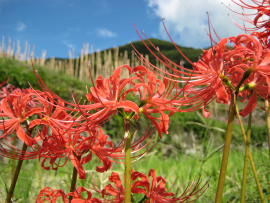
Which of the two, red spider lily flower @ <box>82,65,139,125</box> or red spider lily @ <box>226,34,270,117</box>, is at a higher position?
red spider lily @ <box>226,34,270,117</box>

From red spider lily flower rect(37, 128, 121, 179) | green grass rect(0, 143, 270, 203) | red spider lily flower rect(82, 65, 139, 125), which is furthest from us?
green grass rect(0, 143, 270, 203)

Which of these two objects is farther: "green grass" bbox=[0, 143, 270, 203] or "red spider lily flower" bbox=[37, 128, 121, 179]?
"green grass" bbox=[0, 143, 270, 203]

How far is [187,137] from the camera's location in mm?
7520

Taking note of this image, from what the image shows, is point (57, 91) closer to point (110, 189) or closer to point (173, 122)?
point (173, 122)

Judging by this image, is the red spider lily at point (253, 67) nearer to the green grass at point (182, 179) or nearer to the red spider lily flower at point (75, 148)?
the red spider lily flower at point (75, 148)

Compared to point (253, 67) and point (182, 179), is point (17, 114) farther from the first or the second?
point (182, 179)

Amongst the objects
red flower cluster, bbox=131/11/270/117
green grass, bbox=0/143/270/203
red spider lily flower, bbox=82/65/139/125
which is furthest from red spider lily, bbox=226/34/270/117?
green grass, bbox=0/143/270/203

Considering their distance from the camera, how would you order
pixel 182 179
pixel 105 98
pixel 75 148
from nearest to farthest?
pixel 105 98, pixel 75 148, pixel 182 179

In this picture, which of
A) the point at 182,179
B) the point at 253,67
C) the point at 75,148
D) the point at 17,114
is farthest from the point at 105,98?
the point at 182,179

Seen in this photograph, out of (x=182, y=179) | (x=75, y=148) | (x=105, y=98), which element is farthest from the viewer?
(x=182, y=179)

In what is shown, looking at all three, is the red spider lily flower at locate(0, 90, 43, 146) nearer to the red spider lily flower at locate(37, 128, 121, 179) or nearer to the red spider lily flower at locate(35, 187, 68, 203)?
the red spider lily flower at locate(37, 128, 121, 179)

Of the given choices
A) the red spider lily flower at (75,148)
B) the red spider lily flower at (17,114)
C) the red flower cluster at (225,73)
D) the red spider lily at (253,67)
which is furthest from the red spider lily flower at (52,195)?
the red spider lily at (253,67)

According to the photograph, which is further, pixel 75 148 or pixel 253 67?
pixel 75 148

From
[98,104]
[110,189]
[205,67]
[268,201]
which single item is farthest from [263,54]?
[268,201]
